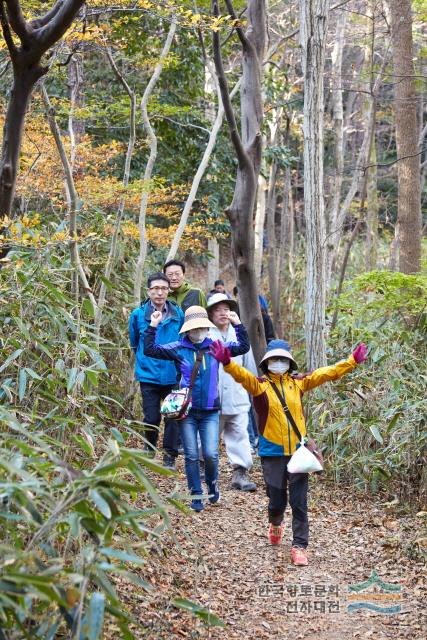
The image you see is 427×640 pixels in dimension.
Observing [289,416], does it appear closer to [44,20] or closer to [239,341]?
[239,341]

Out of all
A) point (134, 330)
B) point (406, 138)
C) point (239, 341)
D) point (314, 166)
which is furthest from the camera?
point (406, 138)

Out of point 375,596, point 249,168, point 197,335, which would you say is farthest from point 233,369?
point 249,168

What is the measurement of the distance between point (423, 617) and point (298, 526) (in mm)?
1132

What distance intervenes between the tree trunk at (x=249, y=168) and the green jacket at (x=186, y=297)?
27.7 inches

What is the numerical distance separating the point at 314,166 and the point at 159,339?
286cm

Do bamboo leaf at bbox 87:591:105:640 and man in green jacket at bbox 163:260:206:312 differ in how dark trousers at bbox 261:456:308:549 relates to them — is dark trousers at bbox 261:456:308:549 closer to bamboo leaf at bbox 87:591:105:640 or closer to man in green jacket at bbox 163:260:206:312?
man in green jacket at bbox 163:260:206:312

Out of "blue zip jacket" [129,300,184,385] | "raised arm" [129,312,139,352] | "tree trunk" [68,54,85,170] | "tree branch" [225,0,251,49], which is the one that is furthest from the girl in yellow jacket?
"tree trunk" [68,54,85,170]

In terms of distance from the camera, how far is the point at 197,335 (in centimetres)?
637

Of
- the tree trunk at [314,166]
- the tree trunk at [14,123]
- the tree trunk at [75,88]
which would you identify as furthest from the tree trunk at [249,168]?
the tree trunk at [14,123]

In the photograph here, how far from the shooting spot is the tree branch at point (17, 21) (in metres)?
4.91

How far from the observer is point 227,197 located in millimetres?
14414

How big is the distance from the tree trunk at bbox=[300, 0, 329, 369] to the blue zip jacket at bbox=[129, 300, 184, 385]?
81.8 inches

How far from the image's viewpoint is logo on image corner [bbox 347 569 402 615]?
4.95 metres

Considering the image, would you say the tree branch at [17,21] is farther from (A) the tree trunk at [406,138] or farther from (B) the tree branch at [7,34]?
(A) the tree trunk at [406,138]
